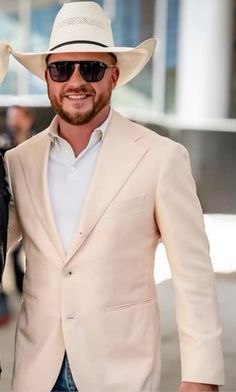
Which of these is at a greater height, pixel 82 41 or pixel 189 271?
pixel 82 41

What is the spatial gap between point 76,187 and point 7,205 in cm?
19

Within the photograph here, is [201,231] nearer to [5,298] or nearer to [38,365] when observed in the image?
[38,365]

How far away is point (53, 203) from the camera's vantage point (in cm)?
192

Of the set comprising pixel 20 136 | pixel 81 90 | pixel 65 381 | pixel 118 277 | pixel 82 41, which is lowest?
pixel 20 136

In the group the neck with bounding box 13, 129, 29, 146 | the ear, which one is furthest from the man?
the neck with bounding box 13, 129, 29, 146

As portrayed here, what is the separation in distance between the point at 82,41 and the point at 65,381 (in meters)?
0.92

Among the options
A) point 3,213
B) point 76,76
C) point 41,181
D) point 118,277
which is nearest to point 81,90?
point 76,76

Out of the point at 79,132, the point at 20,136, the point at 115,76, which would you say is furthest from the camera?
the point at 20,136

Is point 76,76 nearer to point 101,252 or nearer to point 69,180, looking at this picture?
point 69,180

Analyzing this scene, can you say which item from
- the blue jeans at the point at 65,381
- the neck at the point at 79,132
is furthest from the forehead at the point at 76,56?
the blue jeans at the point at 65,381

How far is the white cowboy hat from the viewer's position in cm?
201

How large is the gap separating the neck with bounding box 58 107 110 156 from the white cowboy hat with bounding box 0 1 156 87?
0.62 feet

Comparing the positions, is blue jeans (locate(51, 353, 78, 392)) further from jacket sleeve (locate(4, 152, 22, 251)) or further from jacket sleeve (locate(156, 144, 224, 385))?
jacket sleeve (locate(4, 152, 22, 251))

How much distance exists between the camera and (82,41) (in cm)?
201
